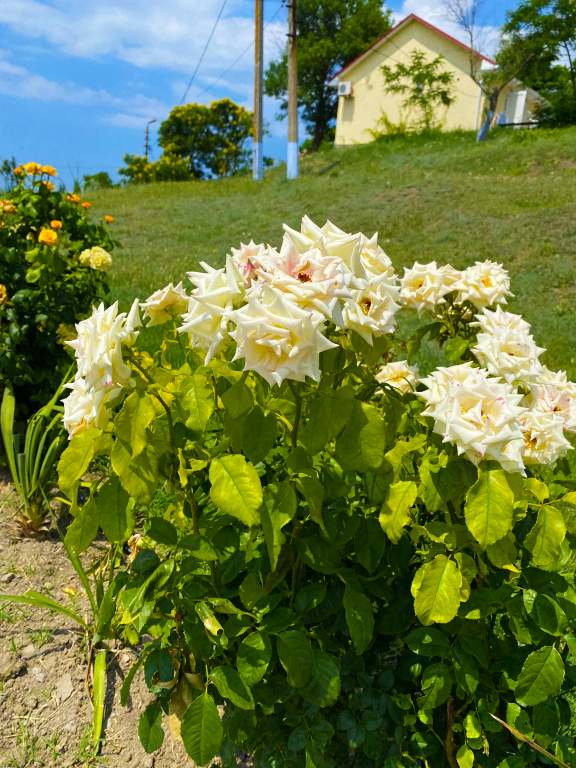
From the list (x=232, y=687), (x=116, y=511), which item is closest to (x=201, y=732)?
(x=232, y=687)

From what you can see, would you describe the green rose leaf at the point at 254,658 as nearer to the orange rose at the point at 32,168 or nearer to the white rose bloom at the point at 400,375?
the white rose bloom at the point at 400,375

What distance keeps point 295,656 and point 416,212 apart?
10337 mm

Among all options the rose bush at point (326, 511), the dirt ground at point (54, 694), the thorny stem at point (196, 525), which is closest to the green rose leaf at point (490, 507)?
the rose bush at point (326, 511)

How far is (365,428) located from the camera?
40.9 inches

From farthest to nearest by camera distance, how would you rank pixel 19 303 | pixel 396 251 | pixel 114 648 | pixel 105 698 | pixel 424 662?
pixel 396 251, pixel 19 303, pixel 114 648, pixel 105 698, pixel 424 662

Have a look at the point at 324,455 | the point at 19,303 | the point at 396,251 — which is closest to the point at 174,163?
the point at 396,251

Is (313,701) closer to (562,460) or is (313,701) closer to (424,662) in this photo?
(424,662)

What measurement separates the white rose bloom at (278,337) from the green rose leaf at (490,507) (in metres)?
0.40

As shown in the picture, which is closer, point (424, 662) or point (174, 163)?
point (424, 662)

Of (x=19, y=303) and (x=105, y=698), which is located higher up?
(x=19, y=303)

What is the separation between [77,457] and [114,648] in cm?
134

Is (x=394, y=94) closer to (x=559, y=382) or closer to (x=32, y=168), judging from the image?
(x=32, y=168)

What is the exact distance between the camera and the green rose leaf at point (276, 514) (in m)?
1.01

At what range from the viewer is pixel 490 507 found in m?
1.02
